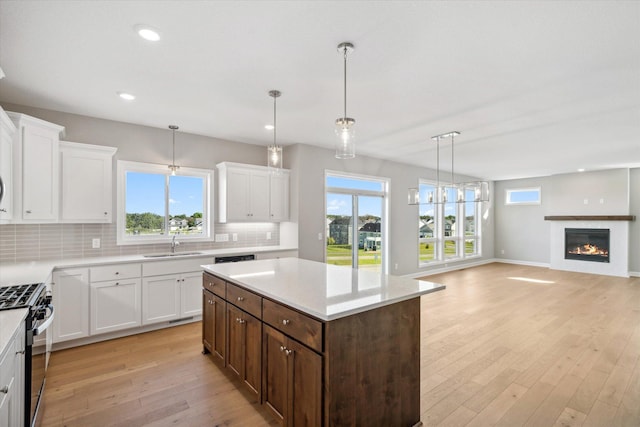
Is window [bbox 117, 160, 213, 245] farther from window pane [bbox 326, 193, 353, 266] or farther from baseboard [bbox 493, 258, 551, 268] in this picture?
baseboard [bbox 493, 258, 551, 268]

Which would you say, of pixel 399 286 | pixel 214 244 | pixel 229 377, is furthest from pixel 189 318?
pixel 399 286

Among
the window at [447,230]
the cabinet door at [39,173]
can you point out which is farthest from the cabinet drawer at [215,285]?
the window at [447,230]

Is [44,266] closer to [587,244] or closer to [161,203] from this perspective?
[161,203]

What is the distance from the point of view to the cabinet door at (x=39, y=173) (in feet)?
10.1

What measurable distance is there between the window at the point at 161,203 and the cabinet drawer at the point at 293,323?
2.98 meters

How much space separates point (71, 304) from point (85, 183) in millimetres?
1345

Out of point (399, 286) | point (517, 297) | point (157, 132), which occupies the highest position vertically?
point (157, 132)

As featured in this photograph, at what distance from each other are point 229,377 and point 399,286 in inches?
68.4

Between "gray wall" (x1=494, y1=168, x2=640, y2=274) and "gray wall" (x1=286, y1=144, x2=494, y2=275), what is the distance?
8.47 feet

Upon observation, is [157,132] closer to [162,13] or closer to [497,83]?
[162,13]

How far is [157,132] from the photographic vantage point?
14.5 feet

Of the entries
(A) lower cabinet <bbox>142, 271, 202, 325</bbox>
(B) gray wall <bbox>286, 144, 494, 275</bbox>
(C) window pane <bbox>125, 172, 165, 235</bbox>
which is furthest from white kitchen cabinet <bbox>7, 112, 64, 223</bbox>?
(B) gray wall <bbox>286, 144, 494, 275</bbox>

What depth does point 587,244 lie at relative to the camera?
8.04 meters

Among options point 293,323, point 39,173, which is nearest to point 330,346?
point 293,323
